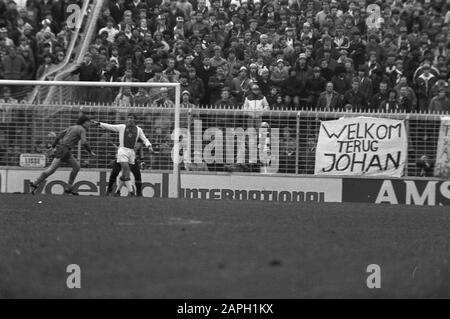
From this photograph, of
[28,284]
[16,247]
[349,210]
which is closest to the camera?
[28,284]

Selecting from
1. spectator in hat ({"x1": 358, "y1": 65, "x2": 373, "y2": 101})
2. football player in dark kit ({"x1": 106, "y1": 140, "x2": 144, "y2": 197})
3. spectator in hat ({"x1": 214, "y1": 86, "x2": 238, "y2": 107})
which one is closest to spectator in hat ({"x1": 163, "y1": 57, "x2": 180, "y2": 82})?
spectator in hat ({"x1": 214, "y1": 86, "x2": 238, "y2": 107})

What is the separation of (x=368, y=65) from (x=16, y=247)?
14.9 metres

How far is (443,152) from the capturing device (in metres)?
23.7

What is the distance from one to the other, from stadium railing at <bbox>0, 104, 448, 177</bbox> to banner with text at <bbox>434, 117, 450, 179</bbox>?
12cm

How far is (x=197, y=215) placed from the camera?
15.0 m

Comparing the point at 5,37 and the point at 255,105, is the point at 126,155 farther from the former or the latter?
the point at 5,37

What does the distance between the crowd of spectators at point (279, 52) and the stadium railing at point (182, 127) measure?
0.29m

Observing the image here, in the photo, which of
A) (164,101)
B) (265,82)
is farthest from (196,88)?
(265,82)

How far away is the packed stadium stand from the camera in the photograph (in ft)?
78.5

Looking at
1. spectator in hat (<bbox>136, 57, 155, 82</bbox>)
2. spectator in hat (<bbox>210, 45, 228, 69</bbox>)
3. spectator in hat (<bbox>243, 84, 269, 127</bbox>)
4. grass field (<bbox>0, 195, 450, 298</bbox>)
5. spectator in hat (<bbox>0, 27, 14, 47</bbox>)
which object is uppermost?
spectator in hat (<bbox>0, 27, 14, 47</bbox>)

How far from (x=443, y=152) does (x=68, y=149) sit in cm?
817

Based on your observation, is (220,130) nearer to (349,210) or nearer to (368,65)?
(368,65)

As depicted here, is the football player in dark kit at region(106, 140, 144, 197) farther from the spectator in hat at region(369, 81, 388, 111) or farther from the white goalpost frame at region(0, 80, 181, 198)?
the spectator in hat at region(369, 81, 388, 111)
